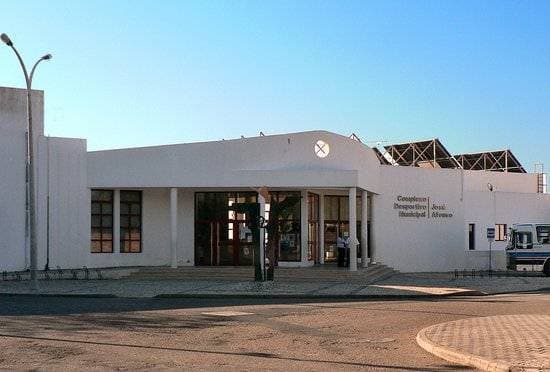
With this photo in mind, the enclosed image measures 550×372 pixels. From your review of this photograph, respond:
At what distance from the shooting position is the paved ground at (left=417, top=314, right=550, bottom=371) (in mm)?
10453

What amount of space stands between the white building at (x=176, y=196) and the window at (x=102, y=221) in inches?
1.7

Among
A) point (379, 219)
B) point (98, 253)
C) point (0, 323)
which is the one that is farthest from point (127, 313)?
point (379, 219)

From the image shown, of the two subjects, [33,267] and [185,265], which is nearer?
[33,267]

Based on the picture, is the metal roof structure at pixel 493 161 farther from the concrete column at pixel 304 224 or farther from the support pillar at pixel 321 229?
the concrete column at pixel 304 224

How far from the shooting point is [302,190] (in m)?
33.2

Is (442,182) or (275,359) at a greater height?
(442,182)

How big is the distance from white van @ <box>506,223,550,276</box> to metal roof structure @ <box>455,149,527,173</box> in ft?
58.0

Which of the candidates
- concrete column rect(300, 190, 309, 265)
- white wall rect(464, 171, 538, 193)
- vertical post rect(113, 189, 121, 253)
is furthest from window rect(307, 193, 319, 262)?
white wall rect(464, 171, 538, 193)

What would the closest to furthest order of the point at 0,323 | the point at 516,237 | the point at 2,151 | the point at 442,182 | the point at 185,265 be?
1. the point at 0,323
2. the point at 2,151
3. the point at 185,265
4. the point at 516,237
5. the point at 442,182

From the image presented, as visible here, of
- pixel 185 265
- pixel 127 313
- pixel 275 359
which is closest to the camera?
pixel 275 359

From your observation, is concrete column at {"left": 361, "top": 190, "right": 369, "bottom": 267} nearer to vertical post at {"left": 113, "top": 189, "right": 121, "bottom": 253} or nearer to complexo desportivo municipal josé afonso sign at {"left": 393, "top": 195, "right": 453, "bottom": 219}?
complexo desportivo municipal josé afonso sign at {"left": 393, "top": 195, "right": 453, "bottom": 219}

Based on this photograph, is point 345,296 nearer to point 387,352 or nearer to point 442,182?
point 387,352

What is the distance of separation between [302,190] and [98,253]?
30.0ft

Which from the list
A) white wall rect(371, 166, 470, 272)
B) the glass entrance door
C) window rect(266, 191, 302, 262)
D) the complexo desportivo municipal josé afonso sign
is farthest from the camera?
the complexo desportivo municipal josé afonso sign
